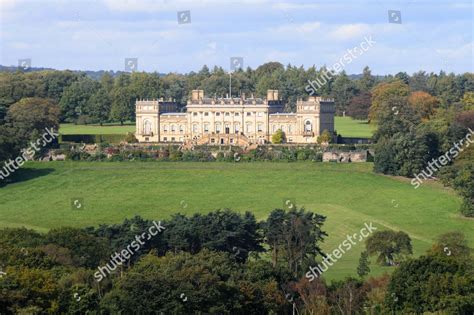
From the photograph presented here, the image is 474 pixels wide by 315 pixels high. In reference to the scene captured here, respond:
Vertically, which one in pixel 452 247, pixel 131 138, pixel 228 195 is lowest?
pixel 228 195

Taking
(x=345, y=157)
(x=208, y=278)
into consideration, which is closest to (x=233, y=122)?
(x=345, y=157)

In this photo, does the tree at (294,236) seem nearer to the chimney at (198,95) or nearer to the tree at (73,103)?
the chimney at (198,95)

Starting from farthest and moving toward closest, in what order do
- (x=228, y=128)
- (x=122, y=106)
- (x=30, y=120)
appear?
1. (x=122, y=106)
2. (x=228, y=128)
3. (x=30, y=120)

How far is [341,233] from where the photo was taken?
62781 mm

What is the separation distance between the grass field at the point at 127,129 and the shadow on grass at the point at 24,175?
21784mm

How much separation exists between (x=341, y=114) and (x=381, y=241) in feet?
234

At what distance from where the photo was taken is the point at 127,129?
352 feet

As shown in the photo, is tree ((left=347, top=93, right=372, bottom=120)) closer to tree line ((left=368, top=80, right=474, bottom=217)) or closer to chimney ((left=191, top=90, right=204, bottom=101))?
tree line ((left=368, top=80, right=474, bottom=217))

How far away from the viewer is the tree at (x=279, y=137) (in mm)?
91875

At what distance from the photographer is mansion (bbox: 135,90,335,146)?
93.0 meters

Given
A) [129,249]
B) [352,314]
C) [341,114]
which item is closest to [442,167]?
[129,249]

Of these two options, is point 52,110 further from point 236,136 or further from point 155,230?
point 155,230

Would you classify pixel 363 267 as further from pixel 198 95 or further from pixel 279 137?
pixel 198 95

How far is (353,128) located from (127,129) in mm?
17577
